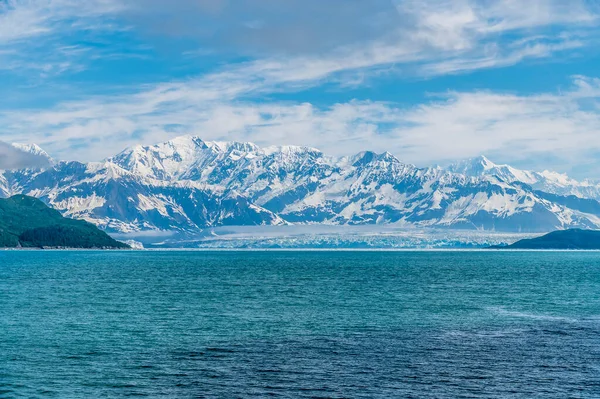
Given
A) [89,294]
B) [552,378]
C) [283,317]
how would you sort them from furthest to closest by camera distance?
1. [89,294]
2. [283,317]
3. [552,378]

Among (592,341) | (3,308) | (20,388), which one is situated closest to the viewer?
(20,388)

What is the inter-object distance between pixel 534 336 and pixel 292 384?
39.7 meters

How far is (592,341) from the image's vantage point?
8706 cm

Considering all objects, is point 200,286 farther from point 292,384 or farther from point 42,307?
point 292,384

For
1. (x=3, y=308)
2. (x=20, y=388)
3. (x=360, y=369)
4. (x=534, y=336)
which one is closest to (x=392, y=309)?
(x=534, y=336)

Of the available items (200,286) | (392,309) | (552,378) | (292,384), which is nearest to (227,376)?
(292,384)

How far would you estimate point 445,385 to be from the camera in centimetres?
6406

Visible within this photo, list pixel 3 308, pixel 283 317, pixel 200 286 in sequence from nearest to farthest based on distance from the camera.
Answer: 1. pixel 283 317
2. pixel 3 308
3. pixel 200 286

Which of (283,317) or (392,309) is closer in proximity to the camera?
(283,317)

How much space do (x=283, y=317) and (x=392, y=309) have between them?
22139 millimetres

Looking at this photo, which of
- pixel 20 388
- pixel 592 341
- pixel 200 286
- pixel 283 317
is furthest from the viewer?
pixel 200 286

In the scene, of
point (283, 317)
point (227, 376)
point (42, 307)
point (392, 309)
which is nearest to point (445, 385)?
point (227, 376)

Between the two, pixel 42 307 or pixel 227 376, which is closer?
pixel 227 376

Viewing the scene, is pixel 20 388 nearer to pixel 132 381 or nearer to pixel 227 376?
pixel 132 381
